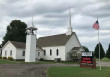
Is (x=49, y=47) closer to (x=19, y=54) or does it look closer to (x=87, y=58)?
(x=19, y=54)

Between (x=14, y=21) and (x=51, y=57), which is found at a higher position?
(x=14, y=21)

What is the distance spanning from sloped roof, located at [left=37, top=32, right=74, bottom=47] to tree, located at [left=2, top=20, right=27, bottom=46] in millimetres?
13145

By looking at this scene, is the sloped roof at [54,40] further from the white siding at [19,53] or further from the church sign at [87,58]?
the church sign at [87,58]

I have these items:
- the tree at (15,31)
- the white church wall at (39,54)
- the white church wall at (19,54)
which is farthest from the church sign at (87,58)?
the tree at (15,31)

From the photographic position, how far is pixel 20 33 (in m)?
61.2

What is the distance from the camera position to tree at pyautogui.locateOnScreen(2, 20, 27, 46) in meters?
60.3

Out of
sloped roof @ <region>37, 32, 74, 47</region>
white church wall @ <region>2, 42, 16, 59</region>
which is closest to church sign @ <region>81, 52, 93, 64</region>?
sloped roof @ <region>37, 32, 74, 47</region>

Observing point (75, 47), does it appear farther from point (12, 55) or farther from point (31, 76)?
point (31, 76)

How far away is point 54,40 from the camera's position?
149ft

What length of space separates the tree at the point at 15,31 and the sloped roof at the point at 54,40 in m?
13.1

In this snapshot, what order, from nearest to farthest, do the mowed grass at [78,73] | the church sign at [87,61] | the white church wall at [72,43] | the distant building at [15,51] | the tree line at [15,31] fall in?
the mowed grass at [78,73] → the church sign at [87,61] → the distant building at [15,51] → the white church wall at [72,43] → the tree line at [15,31]

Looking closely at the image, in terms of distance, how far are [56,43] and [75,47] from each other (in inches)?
211

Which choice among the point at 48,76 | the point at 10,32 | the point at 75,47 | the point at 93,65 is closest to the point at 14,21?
the point at 10,32

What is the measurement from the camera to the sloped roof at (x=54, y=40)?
4197 cm
